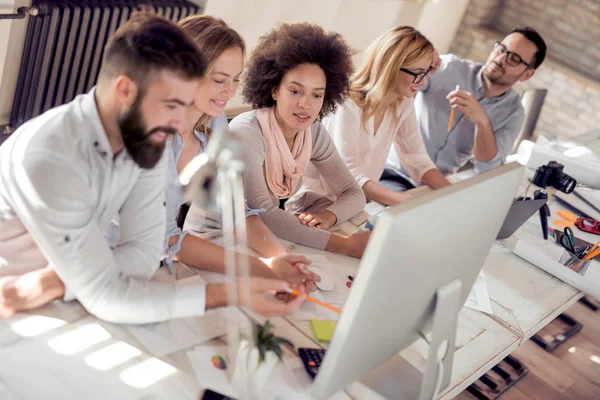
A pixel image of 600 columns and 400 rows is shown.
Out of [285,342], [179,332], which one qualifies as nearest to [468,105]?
[285,342]

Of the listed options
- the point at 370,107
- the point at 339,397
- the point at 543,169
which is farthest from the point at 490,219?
the point at 543,169

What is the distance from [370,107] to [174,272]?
1180 mm

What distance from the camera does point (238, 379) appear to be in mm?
1170

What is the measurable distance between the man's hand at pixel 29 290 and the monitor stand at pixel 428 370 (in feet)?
2.05

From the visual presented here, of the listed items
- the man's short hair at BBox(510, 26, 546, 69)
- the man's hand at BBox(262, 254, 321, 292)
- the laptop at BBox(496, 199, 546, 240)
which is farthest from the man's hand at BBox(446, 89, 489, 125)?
the man's hand at BBox(262, 254, 321, 292)

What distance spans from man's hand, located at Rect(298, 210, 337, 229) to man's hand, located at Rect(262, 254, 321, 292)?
0.33 m

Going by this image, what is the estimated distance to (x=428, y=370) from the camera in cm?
122

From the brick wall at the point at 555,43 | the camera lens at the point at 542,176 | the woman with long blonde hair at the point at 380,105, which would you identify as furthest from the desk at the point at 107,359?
the brick wall at the point at 555,43

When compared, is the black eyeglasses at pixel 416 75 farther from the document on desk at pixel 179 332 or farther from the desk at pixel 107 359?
the document on desk at pixel 179 332

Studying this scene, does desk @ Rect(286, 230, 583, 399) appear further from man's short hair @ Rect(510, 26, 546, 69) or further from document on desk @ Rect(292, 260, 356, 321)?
man's short hair @ Rect(510, 26, 546, 69)

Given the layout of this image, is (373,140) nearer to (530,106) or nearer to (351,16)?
(530,106)

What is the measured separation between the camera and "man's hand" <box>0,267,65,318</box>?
119 centimetres

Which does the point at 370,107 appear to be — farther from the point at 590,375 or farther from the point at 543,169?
the point at 590,375

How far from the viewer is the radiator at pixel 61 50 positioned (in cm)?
276
